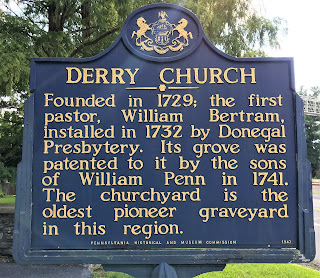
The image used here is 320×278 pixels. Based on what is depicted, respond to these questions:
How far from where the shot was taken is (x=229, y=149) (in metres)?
2.62

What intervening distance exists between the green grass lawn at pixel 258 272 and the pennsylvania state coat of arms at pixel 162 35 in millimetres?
3736

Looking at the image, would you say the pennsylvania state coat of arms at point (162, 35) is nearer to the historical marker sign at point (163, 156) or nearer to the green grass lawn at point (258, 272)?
the historical marker sign at point (163, 156)

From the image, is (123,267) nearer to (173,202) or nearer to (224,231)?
(173,202)

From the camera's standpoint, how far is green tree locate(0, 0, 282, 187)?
556 centimetres

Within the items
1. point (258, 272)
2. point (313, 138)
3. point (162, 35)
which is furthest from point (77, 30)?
point (313, 138)

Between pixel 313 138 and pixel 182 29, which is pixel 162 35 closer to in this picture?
pixel 182 29

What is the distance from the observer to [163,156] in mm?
2602

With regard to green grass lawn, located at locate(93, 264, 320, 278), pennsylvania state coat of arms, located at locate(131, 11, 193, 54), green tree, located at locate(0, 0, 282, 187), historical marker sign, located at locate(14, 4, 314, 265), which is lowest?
green grass lawn, located at locate(93, 264, 320, 278)

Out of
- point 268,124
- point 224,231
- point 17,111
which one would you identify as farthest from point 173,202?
point 17,111

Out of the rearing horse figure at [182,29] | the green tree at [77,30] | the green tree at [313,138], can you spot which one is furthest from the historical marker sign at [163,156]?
the green tree at [313,138]

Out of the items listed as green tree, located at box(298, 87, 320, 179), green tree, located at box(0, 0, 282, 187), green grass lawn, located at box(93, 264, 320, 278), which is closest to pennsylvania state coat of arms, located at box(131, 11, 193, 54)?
green tree, located at box(0, 0, 282, 187)

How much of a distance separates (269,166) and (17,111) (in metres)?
5.80

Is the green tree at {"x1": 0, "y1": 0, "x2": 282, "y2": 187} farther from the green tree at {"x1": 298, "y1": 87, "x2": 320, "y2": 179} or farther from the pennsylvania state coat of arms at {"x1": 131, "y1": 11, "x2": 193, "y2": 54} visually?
the green tree at {"x1": 298, "y1": 87, "x2": 320, "y2": 179}

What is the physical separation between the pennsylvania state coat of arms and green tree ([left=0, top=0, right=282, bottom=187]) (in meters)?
2.90
